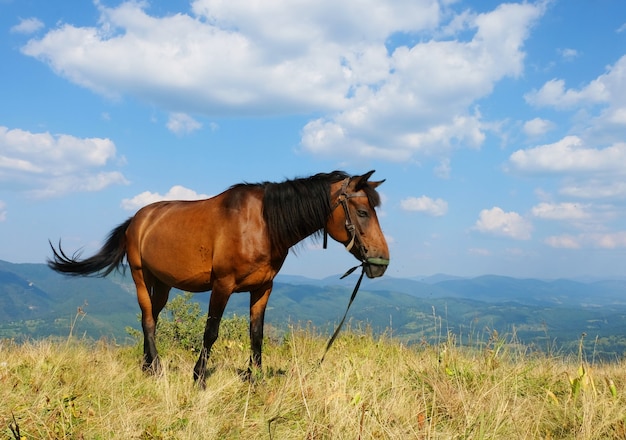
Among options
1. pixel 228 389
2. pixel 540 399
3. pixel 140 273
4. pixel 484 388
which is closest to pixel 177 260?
pixel 140 273

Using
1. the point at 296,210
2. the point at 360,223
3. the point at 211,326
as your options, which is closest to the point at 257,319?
the point at 211,326

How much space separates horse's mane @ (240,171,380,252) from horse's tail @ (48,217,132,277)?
3.26 m

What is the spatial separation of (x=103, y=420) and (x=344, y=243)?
3113mm

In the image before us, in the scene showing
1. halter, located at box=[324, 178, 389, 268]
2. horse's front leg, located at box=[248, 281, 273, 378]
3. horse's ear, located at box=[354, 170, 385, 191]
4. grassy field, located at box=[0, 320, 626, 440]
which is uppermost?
horse's ear, located at box=[354, 170, 385, 191]

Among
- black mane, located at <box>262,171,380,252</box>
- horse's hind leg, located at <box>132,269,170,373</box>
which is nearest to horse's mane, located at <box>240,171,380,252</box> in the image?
black mane, located at <box>262,171,380,252</box>

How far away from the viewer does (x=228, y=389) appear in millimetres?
4922

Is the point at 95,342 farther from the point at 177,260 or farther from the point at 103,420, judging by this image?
the point at 103,420

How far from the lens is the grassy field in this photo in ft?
11.0

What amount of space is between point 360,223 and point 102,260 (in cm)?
461

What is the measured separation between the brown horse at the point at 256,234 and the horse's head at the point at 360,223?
0.01 m

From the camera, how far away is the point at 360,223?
5.31 meters

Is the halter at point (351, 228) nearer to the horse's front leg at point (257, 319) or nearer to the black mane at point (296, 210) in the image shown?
the black mane at point (296, 210)

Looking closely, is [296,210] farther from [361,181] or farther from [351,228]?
[361,181]

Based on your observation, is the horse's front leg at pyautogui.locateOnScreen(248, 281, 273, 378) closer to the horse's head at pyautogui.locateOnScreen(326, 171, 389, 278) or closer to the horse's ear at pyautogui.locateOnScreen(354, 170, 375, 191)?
the horse's head at pyautogui.locateOnScreen(326, 171, 389, 278)
